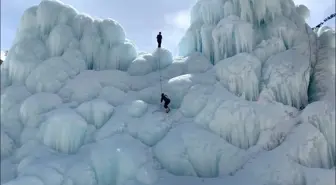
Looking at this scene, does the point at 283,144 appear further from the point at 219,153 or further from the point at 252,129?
the point at 219,153

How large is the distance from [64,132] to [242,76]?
7047 millimetres

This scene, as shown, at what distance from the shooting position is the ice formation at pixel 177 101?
1123 centimetres

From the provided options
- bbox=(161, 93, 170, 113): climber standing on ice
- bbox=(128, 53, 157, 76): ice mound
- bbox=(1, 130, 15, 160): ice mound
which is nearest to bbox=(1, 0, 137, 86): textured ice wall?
bbox=(128, 53, 157, 76): ice mound

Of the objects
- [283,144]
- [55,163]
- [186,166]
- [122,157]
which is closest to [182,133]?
[186,166]

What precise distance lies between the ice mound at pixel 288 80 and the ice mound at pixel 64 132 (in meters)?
7.09

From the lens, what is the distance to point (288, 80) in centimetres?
1297

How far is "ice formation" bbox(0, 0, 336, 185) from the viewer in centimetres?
1123

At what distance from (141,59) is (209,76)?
3.73 m

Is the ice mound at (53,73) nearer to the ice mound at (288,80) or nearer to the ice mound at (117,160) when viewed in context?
the ice mound at (117,160)

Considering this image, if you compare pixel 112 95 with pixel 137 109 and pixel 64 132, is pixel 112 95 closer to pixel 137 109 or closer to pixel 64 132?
pixel 137 109

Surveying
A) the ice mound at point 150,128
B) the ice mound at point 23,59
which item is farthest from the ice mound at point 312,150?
the ice mound at point 23,59

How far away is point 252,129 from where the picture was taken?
1192cm

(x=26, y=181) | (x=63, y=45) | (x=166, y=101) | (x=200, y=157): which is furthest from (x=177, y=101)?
(x=63, y=45)

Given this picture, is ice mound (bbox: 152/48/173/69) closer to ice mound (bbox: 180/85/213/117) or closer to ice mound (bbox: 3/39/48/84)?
ice mound (bbox: 180/85/213/117)
